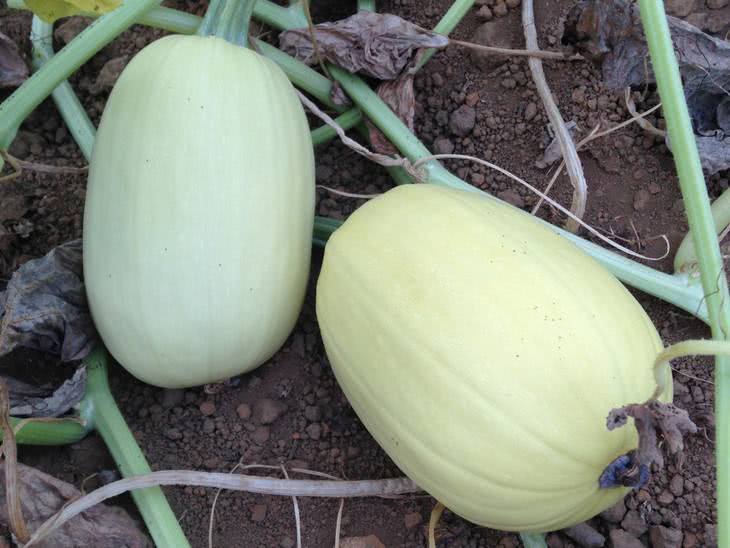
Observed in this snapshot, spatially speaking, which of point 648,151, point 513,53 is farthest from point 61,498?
point 648,151

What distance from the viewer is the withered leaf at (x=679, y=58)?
4.59 ft

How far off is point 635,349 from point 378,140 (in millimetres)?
659

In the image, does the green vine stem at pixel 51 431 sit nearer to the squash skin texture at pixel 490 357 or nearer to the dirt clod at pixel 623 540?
the squash skin texture at pixel 490 357

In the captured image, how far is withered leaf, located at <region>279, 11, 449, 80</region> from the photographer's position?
143cm

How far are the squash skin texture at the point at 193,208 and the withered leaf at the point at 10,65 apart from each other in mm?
412

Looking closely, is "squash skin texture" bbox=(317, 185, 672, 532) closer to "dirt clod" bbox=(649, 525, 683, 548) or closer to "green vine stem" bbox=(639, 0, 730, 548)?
"green vine stem" bbox=(639, 0, 730, 548)

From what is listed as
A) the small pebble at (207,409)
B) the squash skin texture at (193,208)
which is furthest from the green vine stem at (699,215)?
the small pebble at (207,409)

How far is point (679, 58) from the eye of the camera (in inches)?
55.4

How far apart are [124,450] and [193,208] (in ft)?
1.45

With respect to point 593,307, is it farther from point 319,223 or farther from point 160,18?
point 160,18

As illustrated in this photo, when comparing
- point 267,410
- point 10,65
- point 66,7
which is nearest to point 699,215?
point 267,410

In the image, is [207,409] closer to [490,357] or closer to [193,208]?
[193,208]

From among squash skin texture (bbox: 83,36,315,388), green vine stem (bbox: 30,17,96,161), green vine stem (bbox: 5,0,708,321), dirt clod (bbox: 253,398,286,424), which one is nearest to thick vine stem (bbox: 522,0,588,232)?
green vine stem (bbox: 5,0,708,321)

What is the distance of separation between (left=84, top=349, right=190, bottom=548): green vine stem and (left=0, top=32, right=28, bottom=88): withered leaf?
0.58m
